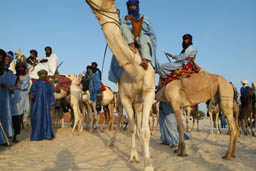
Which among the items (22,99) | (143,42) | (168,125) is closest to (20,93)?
(22,99)

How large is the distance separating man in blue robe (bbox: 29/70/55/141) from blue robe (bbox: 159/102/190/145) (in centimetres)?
386

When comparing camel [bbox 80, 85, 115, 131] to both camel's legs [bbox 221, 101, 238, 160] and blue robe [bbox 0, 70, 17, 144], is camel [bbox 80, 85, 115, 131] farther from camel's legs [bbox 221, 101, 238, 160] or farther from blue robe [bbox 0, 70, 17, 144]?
camel's legs [bbox 221, 101, 238, 160]

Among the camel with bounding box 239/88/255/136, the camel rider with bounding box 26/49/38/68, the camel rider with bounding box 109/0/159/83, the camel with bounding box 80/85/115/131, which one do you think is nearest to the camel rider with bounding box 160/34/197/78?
the camel rider with bounding box 109/0/159/83

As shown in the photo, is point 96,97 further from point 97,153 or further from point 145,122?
point 145,122

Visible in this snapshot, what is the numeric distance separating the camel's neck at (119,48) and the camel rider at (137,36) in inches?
11.1

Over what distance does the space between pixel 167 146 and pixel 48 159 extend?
3.59 metres

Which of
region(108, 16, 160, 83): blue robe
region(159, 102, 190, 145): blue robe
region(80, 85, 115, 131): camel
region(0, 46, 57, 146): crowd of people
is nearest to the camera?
region(108, 16, 160, 83): blue robe

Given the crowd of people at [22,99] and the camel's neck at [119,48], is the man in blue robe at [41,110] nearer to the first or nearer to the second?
the crowd of people at [22,99]


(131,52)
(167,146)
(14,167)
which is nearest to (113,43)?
(131,52)

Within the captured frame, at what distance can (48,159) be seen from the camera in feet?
15.2

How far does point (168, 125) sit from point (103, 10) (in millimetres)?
4407

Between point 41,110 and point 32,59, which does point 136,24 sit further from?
point 32,59

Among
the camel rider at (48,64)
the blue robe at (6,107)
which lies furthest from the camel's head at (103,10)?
the camel rider at (48,64)

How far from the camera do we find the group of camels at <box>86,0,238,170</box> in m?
3.48
